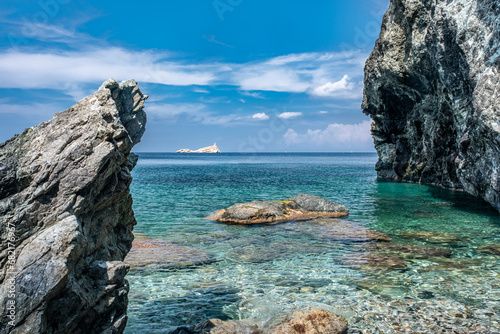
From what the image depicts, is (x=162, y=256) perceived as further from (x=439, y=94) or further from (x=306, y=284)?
(x=439, y=94)

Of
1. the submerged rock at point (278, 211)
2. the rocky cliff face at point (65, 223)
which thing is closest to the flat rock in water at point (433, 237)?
the submerged rock at point (278, 211)

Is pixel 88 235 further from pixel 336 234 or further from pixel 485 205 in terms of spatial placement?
pixel 485 205

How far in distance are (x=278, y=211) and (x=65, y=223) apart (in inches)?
800

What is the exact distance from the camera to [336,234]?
20.3 meters

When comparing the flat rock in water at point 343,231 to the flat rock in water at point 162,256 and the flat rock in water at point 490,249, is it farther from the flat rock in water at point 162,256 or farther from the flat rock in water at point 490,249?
the flat rock in water at point 162,256

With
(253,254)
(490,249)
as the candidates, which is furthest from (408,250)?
(253,254)

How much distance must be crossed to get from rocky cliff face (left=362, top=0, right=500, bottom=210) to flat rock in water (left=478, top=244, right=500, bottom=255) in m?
7.24

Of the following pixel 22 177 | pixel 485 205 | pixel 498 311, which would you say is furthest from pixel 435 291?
pixel 485 205

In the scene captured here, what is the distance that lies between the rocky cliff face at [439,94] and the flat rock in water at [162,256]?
18466 mm

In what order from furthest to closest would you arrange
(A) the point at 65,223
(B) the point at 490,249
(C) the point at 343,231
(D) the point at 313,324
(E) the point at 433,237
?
(C) the point at 343,231, (E) the point at 433,237, (B) the point at 490,249, (D) the point at 313,324, (A) the point at 65,223

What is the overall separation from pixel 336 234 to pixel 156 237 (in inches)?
406

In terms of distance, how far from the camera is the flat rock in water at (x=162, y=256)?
1453 centimetres

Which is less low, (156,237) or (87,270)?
(87,270)

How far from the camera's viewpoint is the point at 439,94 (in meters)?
37.0
